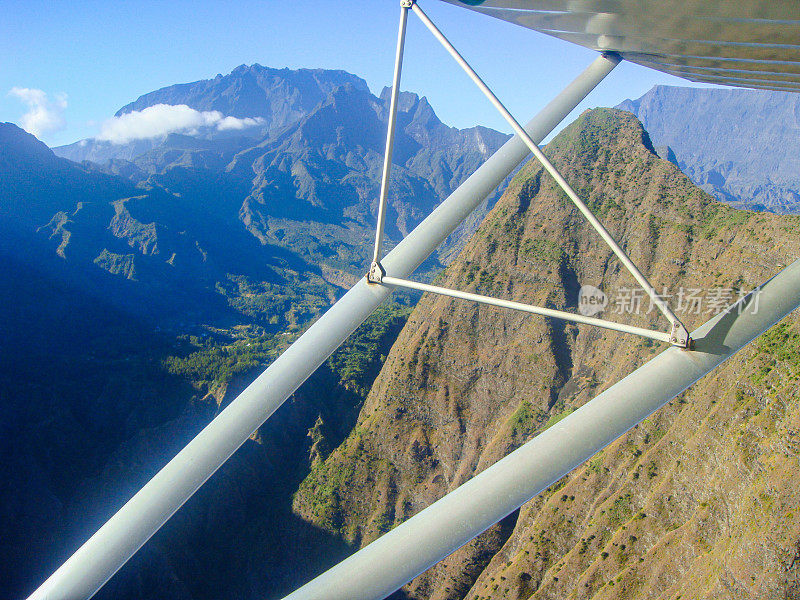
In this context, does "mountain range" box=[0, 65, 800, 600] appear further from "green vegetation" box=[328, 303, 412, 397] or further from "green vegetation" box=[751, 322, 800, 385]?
"green vegetation" box=[328, 303, 412, 397]

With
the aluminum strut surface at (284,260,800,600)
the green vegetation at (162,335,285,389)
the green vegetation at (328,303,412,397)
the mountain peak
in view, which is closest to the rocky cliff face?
the green vegetation at (328,303,412,397)

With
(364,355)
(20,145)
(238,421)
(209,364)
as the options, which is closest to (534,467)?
(238,421)

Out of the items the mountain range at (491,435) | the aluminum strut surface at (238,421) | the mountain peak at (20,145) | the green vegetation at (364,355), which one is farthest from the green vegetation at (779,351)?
the mountain peak at (20,145)

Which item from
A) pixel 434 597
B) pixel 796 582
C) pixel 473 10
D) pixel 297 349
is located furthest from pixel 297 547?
pixel 473 10

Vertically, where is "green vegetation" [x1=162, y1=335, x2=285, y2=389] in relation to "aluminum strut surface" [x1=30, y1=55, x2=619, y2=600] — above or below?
below

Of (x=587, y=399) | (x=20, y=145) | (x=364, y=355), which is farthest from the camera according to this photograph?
(x=20, y=145)

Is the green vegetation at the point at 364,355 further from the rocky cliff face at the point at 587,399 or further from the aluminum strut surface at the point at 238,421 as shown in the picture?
the aluminum strut surface at the point at 238,421

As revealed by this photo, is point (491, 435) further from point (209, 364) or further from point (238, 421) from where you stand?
point (209, 364)

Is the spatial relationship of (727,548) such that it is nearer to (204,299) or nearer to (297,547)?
(297,547)
